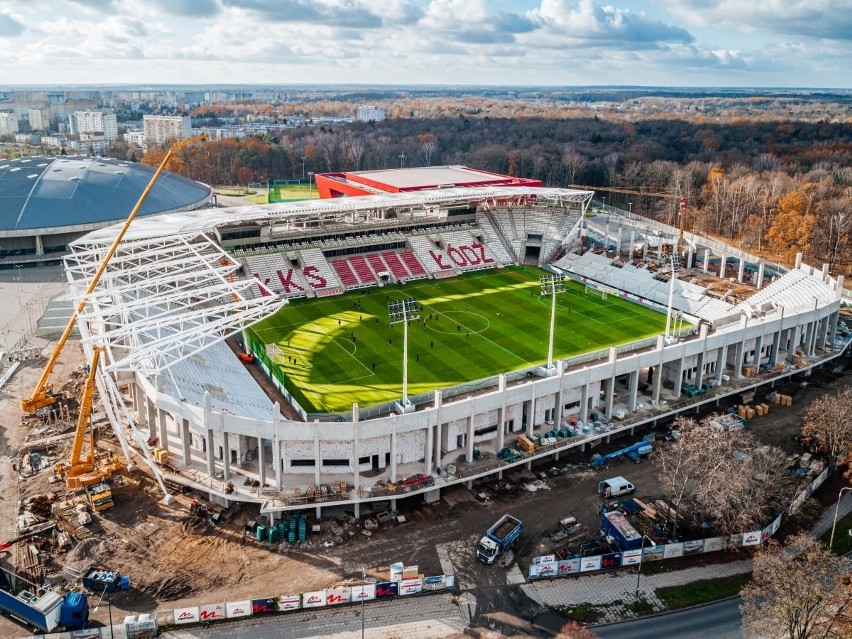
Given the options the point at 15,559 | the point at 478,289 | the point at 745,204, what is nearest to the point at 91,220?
the point at 478,289

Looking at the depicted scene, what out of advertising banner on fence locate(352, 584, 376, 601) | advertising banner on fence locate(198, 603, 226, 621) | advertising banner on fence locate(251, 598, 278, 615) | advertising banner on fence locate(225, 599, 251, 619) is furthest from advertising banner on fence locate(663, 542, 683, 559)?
advertising banner on fence locate(198, 603, 226, 621)

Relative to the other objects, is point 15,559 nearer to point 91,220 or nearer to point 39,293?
point 39,293

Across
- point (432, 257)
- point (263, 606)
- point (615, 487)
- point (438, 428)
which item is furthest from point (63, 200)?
point (615, 487)

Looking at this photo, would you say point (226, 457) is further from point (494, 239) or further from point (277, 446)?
point (494, 239)

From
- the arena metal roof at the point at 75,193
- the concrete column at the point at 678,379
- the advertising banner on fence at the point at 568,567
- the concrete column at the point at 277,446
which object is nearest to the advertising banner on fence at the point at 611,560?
the advertising banner on fence at the point at 568,567

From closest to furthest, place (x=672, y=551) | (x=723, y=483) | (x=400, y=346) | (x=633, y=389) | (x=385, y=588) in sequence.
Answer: (x=385, y=588) < (x=672, y=551) < (x=723, y=483) < (x=633, y=389) < (x=400, y=346)
